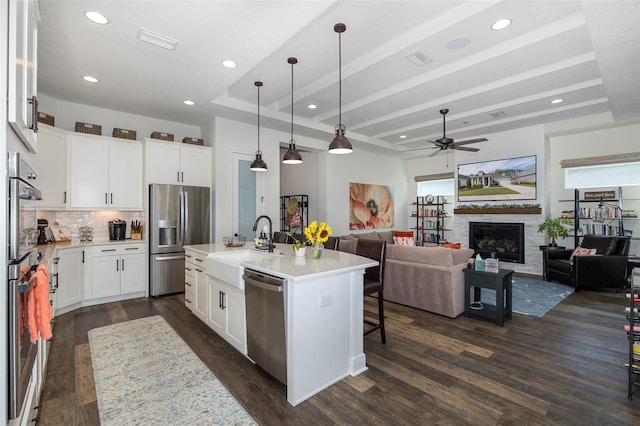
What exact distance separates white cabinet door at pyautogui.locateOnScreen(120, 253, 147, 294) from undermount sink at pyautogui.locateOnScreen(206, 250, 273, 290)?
2160 millimetres

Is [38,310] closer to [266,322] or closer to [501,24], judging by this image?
[266,322]

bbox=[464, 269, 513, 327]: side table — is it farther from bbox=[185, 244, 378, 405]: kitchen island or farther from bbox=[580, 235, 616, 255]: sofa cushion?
bbox=[580, 235, 616, 255]: sofa cushion

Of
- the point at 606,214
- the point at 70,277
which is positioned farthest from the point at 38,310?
the point at 606,214

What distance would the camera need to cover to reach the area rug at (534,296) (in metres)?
4.20

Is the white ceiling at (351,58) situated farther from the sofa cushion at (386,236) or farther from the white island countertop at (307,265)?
the sofa cushion at (386,236)

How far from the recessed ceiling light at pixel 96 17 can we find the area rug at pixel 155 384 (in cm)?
302

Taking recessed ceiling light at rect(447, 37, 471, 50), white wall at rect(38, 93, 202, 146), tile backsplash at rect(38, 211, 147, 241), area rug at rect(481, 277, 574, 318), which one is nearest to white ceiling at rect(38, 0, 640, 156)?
recessed ceiling light at rect(447, 37, 471, 50)

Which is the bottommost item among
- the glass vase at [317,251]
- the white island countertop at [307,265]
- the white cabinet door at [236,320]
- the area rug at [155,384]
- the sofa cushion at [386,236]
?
the area rug at [155,384]

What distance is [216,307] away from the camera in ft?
10.5

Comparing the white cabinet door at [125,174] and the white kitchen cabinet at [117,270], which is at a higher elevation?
the white cabinet door at [125,174]

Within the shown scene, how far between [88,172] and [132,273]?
163 centimetres

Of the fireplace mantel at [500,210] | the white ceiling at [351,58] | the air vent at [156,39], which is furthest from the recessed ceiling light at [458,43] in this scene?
the fireplace mantel at [500,210]

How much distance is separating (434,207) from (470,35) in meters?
6.28

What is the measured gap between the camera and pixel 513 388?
2.36 m
